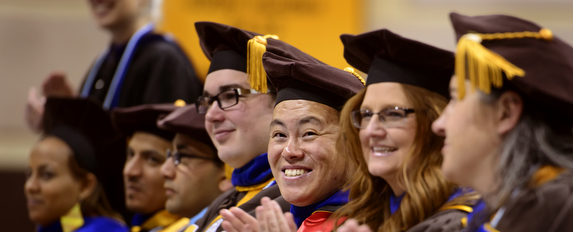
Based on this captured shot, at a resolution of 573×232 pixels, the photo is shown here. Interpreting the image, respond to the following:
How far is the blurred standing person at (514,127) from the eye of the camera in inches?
64.6

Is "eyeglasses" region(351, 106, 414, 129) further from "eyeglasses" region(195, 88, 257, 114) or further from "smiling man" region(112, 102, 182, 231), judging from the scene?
"smiling man" region(112, 102, 182, 231)

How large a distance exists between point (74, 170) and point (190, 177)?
47.5 inches

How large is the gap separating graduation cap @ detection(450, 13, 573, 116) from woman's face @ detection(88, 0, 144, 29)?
396 centimetres

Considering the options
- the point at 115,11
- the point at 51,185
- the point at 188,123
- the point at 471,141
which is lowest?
the point at 51,185

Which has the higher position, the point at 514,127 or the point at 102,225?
the point at 514,127

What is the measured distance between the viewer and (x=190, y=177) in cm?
370

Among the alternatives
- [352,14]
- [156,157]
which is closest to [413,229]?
[156,157]

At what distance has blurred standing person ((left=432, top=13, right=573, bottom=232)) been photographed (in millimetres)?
1640

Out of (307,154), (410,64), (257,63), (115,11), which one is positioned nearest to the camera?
(410,64)

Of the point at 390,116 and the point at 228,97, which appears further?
the point at 228,97

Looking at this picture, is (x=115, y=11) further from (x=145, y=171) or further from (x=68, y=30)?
(x=68, y=30)

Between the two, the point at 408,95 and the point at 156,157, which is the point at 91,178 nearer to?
the point at 156,157

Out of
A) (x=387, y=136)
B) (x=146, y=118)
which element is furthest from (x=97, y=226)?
(x=387, y=136)

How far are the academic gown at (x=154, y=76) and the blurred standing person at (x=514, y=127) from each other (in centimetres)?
330
